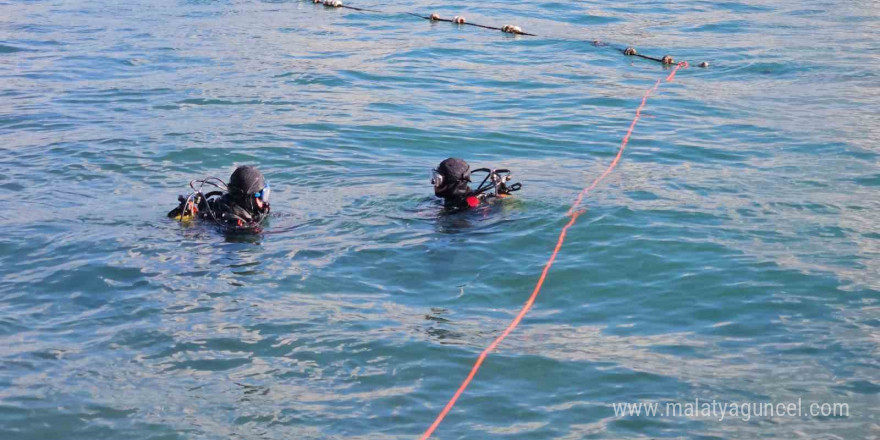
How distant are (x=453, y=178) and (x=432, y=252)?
74cm

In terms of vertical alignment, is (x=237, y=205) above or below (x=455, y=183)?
below

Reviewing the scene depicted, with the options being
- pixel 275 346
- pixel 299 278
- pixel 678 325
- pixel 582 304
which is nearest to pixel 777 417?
pixel 678 325

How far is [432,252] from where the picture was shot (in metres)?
8.19

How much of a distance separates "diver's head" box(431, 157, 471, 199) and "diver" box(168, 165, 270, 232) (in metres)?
1.48

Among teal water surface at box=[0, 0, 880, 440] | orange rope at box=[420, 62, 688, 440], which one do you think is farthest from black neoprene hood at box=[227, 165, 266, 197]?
orange rope at box=[420, 62, 688, 440]

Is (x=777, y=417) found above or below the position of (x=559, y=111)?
below

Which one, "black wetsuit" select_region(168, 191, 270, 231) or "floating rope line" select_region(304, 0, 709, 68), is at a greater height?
"floating rope line" select_region(304, 0, 709, 68)

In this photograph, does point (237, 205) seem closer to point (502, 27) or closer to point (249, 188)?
point (249, 188)

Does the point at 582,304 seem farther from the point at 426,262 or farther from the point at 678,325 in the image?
the point at 426,262

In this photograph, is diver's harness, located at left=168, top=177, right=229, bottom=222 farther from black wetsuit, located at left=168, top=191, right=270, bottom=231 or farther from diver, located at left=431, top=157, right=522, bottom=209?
diver, located at left=431, top=157, right=522, bottom=209

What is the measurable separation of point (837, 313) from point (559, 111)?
7.22 m

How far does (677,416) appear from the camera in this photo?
5.49m

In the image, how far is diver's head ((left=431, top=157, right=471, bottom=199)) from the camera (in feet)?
28.0

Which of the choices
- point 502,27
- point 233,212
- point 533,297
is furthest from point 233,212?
point 502,27
